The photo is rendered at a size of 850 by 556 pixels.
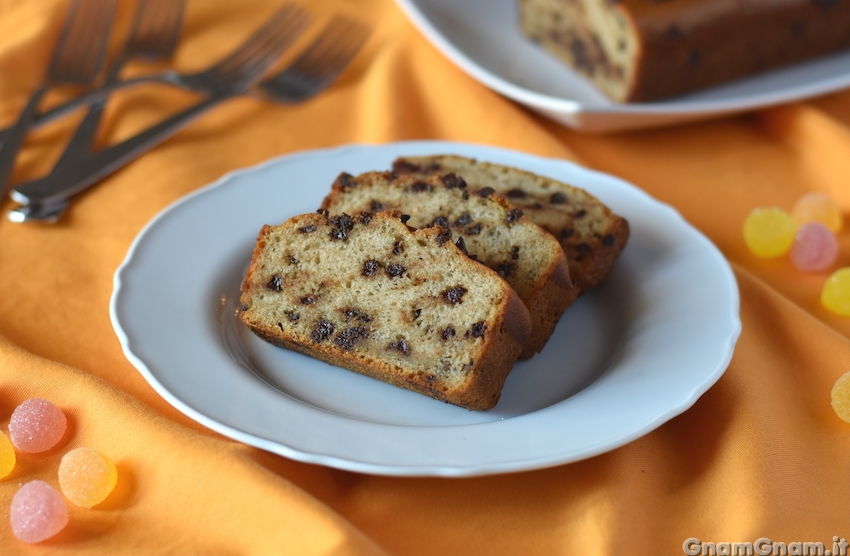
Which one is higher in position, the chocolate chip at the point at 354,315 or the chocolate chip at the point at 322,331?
the chocolate chip at the point at 354,315

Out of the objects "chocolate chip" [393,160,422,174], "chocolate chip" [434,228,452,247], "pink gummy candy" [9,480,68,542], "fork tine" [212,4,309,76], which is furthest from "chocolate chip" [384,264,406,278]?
"fork tine" [212,4,309,76]

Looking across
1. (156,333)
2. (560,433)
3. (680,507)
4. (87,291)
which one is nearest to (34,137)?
(87,291)

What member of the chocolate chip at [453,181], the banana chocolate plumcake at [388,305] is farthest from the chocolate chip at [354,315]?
the chocolate chip at [453,181]

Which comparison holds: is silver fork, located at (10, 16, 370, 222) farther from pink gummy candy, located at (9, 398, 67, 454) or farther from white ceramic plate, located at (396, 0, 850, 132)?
pink gummy candy, located at (9, 398, 67, 454)

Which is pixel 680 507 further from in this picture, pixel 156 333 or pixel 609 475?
pixel 156 333

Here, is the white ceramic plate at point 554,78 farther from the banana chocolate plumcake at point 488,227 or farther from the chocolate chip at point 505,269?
the chocolate chip at point 505,269

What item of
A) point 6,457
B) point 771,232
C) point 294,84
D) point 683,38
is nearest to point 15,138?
point 294,84
